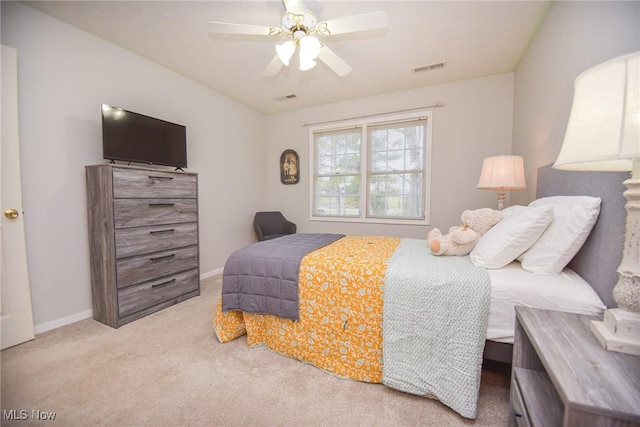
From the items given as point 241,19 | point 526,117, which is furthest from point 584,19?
point 241,19

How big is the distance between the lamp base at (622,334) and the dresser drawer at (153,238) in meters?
2.90

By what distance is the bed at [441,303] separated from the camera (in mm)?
1182

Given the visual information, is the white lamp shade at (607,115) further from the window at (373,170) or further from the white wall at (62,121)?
the white wall at (62,121)

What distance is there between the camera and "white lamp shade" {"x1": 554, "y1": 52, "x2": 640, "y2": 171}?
2.23ft

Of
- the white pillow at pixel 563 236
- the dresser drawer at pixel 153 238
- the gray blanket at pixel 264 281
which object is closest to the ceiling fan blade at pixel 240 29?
the gray blanket at pixel 264 281

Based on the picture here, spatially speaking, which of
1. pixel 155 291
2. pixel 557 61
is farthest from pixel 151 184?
pixel 557 61

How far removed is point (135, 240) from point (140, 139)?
0.98 metres

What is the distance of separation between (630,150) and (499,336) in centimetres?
95

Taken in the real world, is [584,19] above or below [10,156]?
above

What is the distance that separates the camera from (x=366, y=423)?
1.25m

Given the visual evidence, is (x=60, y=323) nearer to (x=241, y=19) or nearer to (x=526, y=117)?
(x=241, y=19)

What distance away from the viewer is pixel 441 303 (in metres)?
1.30

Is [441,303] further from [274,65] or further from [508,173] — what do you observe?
[274,65]

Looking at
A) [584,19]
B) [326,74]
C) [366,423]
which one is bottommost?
[366,423]
